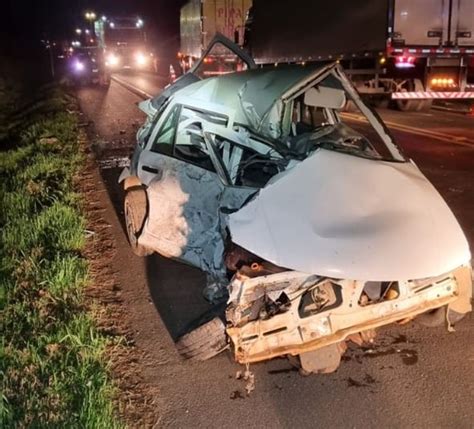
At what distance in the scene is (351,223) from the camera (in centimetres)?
383

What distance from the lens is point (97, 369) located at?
3.91 meters

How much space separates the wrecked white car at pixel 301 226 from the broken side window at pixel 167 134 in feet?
1.38

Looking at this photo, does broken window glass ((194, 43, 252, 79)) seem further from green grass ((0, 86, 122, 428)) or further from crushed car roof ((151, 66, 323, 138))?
crushed car roof ((151, 66, 323, 138))

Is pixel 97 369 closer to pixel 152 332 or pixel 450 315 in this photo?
pixel 152 332

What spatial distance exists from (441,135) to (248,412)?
10.4 m

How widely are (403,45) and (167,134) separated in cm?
1122

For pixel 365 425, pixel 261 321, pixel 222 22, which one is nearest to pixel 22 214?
pixel 261 321

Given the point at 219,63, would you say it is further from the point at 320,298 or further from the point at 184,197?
the point at 320,298

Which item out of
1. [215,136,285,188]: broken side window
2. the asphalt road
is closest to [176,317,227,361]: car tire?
the asphalt road

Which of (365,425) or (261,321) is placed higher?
(261,321)

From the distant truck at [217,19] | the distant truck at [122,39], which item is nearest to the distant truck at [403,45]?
the distant truck at [217,19]

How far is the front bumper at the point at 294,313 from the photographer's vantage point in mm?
3566

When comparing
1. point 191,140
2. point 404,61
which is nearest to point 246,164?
point 191,140

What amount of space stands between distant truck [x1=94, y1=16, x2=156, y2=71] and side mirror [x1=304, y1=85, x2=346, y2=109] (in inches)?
1222
